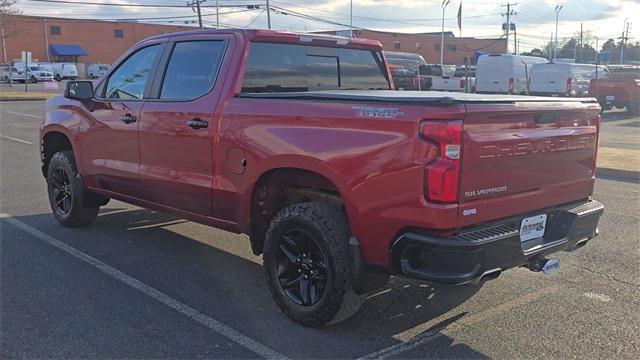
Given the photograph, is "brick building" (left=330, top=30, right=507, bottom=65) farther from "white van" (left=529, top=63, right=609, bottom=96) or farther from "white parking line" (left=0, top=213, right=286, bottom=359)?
"white parking line" (left=0, top=213, right=286, bottom=359)

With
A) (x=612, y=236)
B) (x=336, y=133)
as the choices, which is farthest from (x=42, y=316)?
(x=612, y=236)

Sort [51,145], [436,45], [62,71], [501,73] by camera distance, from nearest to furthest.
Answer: [51,145], [501,73], [62,71], [436,45]

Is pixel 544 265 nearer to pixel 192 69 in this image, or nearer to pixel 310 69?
pixel 310 69

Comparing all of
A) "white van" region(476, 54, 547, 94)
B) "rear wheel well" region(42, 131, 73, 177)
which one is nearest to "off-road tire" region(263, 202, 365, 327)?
"rear wheel well" region(42, 131, 73, 177)

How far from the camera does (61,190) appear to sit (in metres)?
6.54

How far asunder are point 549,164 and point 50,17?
253ft

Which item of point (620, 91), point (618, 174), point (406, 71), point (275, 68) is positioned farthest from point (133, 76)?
point (620, 91)

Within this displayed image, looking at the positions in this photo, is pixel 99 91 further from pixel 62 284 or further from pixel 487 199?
pixel 487 199

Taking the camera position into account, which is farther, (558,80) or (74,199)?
(558,80)

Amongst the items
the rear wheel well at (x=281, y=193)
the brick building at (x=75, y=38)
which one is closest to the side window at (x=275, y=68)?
the rear wheel well at (x=281, y=193)

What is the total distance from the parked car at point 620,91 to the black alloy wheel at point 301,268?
916 inches

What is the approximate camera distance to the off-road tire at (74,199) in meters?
Answer: 6.20

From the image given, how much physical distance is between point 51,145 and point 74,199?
0.91 metres

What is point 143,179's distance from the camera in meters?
5.30
